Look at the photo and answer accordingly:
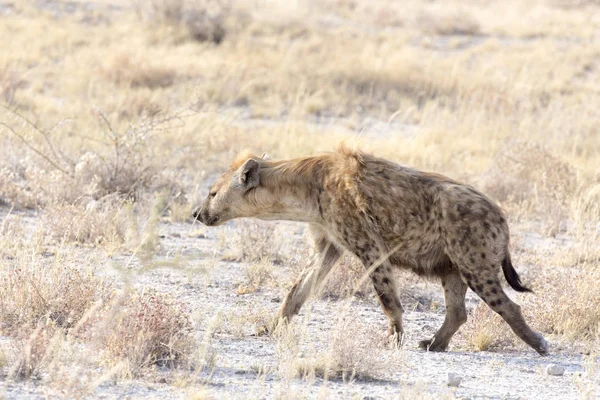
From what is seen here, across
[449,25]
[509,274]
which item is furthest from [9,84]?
[449,25]

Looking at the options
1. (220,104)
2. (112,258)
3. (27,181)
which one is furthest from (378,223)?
(220,104)

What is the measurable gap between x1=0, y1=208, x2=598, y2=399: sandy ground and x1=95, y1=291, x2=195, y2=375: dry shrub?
186 mm

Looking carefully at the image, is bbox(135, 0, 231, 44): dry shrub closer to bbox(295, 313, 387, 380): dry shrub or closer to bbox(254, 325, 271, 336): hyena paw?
bbox(254, 325, 271, 336): hyena paw

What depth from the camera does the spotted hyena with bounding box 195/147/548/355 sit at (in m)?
6.61

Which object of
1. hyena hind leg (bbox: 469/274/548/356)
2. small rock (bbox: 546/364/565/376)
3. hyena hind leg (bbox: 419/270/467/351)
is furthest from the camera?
hyena hind leg (bbox: 419/270/467/351)

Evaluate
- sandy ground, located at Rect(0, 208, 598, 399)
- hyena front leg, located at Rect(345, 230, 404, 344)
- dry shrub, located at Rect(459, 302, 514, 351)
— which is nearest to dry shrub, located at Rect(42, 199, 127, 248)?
sandy ground, located at Rect(0, 208, 598, 399)

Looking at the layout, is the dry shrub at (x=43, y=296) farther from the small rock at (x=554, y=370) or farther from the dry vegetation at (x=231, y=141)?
the small rock at (x=554, y=370)

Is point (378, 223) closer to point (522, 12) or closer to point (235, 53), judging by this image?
point (235, 53)

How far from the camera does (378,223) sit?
6746 mm

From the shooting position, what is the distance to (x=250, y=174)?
729cm

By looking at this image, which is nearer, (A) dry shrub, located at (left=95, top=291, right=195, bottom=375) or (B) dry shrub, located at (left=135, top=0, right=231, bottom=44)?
(A) dry shrub, located at (left=95, top=291, right=195, bottom=375)

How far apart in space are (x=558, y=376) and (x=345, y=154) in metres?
1.97

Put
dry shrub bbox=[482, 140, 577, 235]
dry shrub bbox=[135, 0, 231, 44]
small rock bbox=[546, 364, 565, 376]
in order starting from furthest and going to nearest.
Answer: dry shrub bbox=[135, 0, 231, 44] → dry shrub bbox=[482, 140, 577, 235] → small rock bbox=[546, 364, 565, 376]

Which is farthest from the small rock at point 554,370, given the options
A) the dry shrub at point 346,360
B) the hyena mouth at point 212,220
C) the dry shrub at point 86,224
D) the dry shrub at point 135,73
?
the dry shrub at point 135,73
